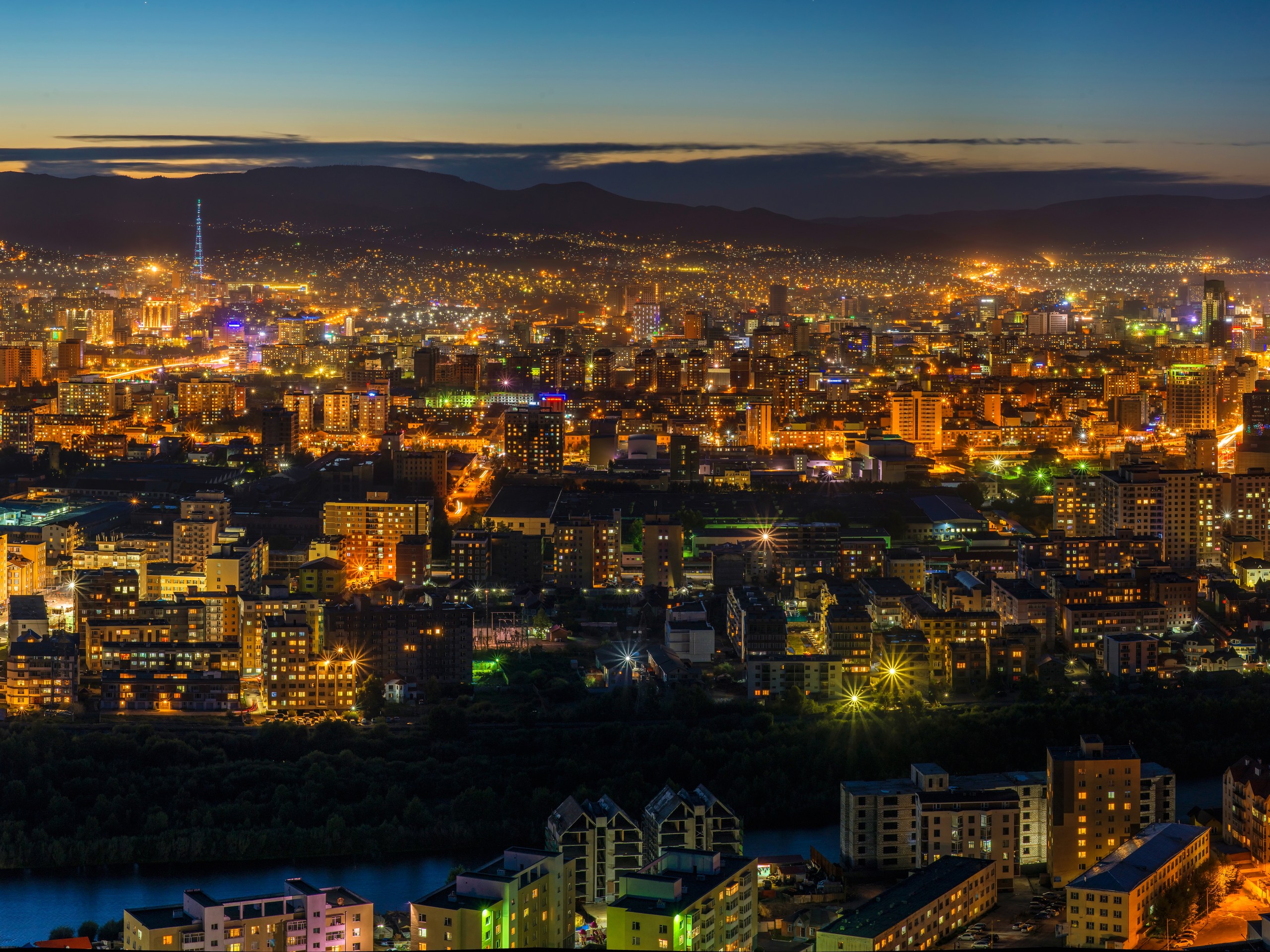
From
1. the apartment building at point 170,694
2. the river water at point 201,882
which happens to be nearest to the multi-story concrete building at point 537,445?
the apartment building at point 170,694

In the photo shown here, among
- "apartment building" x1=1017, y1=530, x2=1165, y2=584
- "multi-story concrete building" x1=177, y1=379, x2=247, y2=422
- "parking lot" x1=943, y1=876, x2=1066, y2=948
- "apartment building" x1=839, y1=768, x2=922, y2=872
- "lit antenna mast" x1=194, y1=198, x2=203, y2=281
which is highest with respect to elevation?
"lit antenna mast" x1=194, y1=198, x2=203, y2=281

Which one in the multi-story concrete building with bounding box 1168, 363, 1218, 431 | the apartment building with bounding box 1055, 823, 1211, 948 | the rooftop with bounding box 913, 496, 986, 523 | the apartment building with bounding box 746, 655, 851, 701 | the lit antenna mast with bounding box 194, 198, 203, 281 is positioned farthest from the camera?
the lit antenna mast with bounding box 194, 198, 203, 281

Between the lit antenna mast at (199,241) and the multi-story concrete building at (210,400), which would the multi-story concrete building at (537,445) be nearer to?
the multi-story concrete building at (210,400)

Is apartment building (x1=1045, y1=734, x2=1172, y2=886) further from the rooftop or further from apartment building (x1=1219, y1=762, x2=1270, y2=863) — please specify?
the rooftop

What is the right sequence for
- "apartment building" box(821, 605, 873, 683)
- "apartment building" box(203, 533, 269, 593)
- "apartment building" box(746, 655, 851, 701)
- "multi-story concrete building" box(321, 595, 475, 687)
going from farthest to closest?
1. "apartment building" box(203, 533, 269, 593)
2. "apartment building" box(821, 605, 873, 683)
3. "multi-story concrete building" box(321, 595, 475, 687)
4. "apartment building" box(746, 655, 851, 701)

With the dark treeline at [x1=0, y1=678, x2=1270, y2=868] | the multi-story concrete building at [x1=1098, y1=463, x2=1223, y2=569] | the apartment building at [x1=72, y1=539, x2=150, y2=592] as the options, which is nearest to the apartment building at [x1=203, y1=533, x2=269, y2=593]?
the apartment building at [x1=72, y1=539, x2=150, y2=592]

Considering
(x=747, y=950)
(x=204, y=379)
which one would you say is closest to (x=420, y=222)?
(x=204, y=379)

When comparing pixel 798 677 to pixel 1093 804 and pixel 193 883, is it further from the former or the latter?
pixel 193 883
